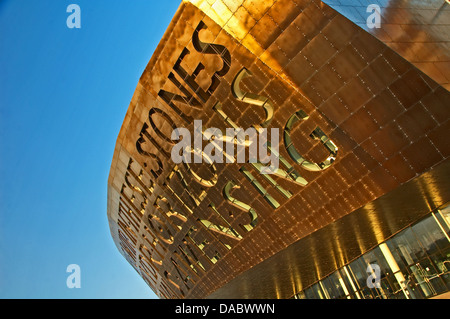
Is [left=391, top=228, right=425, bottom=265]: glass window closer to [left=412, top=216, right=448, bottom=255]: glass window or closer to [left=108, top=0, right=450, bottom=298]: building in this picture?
[left=108, top=0, right=450, bottom=298]: building

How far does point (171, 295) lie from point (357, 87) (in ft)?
84.2

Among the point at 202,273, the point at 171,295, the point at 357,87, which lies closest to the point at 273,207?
the point at 357,87

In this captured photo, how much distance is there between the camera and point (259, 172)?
46.8 feet

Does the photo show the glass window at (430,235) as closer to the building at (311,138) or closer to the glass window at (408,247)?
the building at (311,138)

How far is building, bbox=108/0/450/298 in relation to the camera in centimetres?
1056

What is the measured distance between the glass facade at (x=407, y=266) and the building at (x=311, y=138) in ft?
0.18

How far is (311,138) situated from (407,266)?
8.62 m

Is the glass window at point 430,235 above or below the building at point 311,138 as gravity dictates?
below

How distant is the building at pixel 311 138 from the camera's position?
10562mm

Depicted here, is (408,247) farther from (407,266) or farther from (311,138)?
(311,138)

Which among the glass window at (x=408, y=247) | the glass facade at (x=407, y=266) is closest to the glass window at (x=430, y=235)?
the glass facade at (x=407, y=266)

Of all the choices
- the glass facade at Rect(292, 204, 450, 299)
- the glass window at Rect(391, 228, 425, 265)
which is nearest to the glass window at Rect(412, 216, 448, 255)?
the glass facade at Rect(292, 204, 450, 299)
